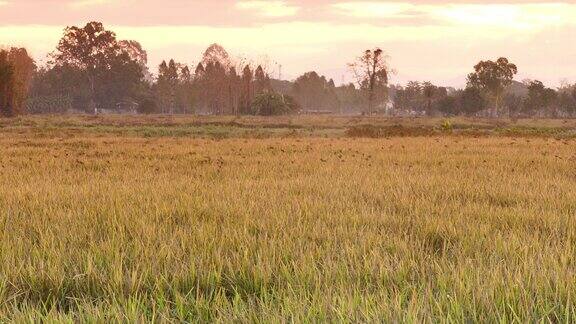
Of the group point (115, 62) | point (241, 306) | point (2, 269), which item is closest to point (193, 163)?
point (2, 269)

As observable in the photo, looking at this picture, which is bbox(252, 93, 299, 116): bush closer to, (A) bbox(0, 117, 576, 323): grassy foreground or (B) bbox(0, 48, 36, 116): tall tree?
(B) bbox(0, 48, 36, 116): tall tree

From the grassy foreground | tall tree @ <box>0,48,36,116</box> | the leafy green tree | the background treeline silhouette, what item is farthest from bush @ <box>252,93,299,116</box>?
the grassy foreground

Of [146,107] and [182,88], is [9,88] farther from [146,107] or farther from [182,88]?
[182,88]

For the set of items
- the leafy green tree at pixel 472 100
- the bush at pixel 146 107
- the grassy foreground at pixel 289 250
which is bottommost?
the grassy foreground at pixel 289 250

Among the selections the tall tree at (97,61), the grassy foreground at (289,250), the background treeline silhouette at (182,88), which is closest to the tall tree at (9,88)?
the background treeline silhouette at (182,88)

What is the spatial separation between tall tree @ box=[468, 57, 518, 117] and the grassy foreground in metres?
86.7

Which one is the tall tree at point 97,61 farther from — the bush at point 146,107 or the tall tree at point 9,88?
the tall tree at point 9,88

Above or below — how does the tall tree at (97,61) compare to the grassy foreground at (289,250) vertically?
above

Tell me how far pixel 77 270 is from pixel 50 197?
4065mm

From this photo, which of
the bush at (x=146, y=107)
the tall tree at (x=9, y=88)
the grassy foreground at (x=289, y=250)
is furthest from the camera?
the bush at (x=146, y=107)

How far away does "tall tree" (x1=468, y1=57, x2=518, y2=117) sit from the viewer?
89688mm

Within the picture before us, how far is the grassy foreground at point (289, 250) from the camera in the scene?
2850 mm

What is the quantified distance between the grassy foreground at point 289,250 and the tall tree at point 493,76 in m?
86.7

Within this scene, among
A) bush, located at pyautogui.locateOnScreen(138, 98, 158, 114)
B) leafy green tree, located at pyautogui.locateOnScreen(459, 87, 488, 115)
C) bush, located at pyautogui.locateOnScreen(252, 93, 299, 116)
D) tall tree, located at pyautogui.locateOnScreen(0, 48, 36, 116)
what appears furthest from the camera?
bush, located at pyautogui.locateOnScreen(138, 98, 158, 114)
